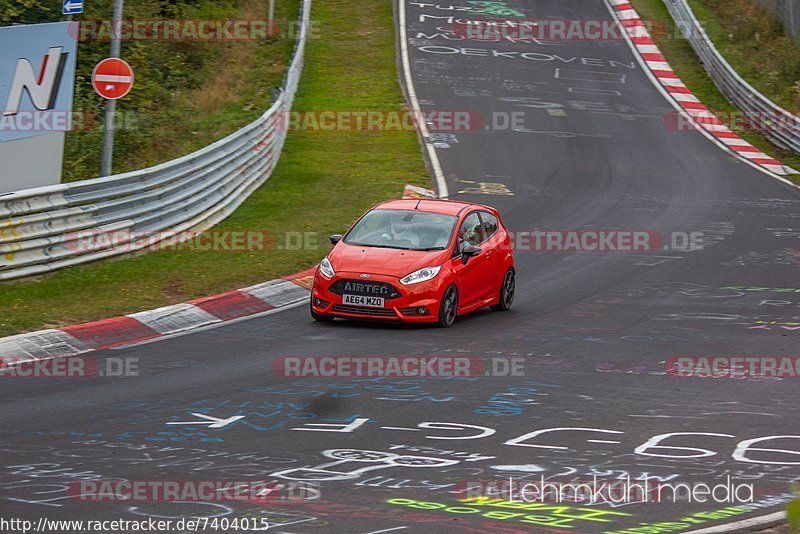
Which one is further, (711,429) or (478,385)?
(478,385)

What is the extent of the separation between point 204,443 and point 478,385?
11.3 feet

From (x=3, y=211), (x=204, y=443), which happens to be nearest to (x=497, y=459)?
(x=204, y=443)

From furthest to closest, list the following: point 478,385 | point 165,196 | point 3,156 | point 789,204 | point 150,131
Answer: point 150,131 < point 789,204 < point 165,196 < point 3,156 < point 478,385

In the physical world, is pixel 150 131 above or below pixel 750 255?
above

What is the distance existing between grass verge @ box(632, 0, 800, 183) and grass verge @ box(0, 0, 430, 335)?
9638 millimetres

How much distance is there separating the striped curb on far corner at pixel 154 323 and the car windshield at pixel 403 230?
160cm

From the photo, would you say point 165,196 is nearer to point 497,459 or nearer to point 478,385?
point 478,385

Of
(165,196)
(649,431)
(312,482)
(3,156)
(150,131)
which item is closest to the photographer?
(312,482)

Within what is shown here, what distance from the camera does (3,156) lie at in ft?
55.1

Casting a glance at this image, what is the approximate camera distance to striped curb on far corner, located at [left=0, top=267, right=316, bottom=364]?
1288 centimetres
